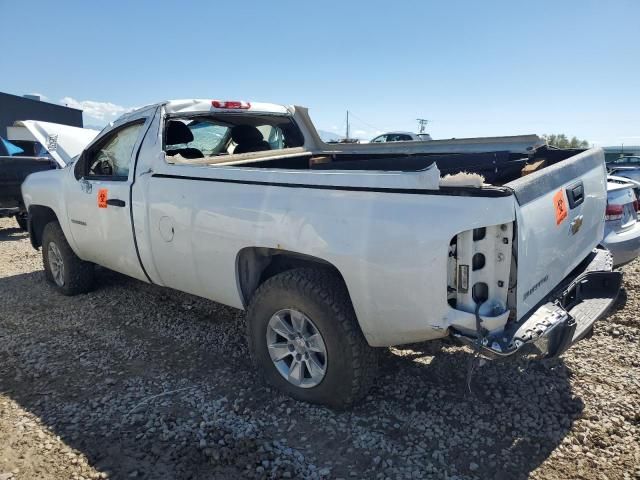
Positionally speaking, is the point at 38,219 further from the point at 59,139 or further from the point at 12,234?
the point at 12,234

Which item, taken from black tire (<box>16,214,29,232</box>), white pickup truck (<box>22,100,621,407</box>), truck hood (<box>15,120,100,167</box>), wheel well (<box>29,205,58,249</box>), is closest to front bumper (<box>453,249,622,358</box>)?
white pickup truck (<box>22,100,621,407</box>)

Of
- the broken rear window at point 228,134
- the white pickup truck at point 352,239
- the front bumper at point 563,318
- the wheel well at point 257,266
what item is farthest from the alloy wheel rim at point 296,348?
the broken rear window at point 228,134

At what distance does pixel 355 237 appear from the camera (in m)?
2.57

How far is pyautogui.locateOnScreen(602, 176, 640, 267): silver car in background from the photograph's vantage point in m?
4.34

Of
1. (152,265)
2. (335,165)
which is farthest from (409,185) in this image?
(152,265)

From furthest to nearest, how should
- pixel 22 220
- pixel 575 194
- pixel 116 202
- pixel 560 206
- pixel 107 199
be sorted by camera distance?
1. pixel 22 220
2. pixel 107 199
3. pixel 116 202
4. pixel 575 194
5. pixel 560 206

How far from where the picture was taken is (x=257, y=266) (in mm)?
3320

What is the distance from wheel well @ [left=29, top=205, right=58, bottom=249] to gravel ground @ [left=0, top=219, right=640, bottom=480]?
1.74 meters


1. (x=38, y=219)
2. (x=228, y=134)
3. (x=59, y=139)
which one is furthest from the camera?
(x=59, y=139)

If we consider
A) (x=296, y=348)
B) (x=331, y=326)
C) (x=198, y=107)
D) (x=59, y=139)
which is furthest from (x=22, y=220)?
(x=331, y=326)

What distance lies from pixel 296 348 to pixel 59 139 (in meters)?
4.76

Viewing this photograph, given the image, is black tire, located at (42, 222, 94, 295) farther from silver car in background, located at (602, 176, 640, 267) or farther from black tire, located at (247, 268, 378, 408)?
silver car in background, located at (602, 176, 640, 267)

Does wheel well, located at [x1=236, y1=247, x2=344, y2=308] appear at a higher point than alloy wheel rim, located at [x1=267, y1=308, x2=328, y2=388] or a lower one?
higher

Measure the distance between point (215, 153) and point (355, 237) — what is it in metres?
2.73
